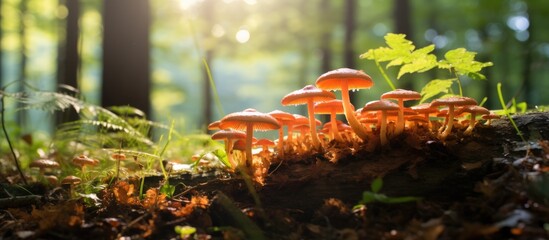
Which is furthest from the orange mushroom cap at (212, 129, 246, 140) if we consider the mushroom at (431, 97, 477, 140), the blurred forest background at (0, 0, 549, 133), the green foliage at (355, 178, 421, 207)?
the blurred forest background at (0, 0, 549, 133)

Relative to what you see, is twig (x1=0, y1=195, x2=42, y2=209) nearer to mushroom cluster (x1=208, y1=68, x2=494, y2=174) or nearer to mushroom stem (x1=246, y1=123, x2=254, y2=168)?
mushroom cluster (x1=208, y1=68, x2=494, y2=174)

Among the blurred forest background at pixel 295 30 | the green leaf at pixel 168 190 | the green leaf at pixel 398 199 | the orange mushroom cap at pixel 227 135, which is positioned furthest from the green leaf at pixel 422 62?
the blurred forest background at pixel 295 30

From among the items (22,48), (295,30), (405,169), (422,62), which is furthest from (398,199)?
(22,48)

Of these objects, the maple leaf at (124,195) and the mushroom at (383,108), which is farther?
the maple leaf at (124,195)

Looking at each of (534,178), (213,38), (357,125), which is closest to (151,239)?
(357,125)

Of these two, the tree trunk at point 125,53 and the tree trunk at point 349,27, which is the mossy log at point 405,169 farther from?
the tree trunk at point 349,27

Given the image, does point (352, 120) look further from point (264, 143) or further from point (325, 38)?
point (325, 38)

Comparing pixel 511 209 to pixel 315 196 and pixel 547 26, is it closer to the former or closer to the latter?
pixel 315 196
